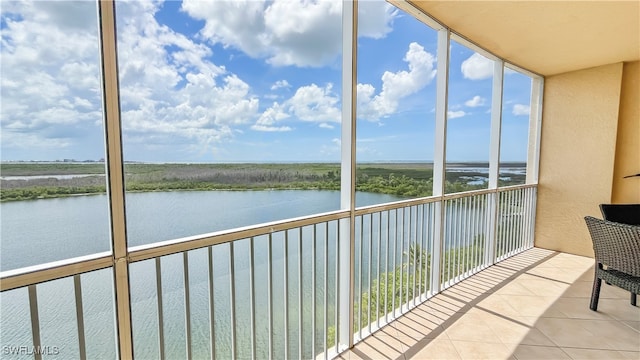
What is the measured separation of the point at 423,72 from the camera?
8.41m

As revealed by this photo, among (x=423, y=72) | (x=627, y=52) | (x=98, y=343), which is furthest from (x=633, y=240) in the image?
(x=423, y=72)

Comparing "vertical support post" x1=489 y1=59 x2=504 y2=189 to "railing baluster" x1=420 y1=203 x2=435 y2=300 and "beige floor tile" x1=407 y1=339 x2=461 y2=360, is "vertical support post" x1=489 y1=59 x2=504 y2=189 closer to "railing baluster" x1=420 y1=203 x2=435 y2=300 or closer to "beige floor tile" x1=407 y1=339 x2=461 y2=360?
"railing baluster" x1=420 y1=203 x2=435 y2=300

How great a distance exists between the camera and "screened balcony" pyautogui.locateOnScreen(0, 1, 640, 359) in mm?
1073

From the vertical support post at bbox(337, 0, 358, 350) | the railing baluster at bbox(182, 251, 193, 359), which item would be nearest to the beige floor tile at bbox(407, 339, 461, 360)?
the vertical support post at bbox(337, 0, 358, 350)

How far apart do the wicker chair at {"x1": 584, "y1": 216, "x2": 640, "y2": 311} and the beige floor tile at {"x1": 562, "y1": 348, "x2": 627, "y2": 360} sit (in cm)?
51

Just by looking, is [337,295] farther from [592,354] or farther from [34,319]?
[592,354]

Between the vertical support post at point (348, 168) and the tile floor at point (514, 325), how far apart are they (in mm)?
277

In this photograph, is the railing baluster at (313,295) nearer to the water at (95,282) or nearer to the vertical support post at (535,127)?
the water at (95,282)

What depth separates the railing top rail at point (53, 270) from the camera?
871 millimetres

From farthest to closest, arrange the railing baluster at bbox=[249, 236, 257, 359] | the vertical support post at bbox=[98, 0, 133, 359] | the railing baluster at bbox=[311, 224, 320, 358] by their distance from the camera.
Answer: the railing baluster at bbox=[311, 224, 320, 358] → the railing baluster at bbox=[249, 236, 257, 359] → the vertical support post at bbox=[98, 0, 133, 359]

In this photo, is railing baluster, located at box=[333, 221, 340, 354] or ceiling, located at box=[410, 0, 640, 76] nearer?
railing baluster, located at box=[333, 221, 340, 354]

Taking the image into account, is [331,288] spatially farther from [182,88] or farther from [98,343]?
[182,88]

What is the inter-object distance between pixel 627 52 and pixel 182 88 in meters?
6.18

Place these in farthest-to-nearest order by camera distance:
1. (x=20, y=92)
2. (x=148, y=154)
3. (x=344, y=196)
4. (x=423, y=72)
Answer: (x=423, y=72) → (x=148, y=154) → (x=344, y=196) → (x=20, y=92)
